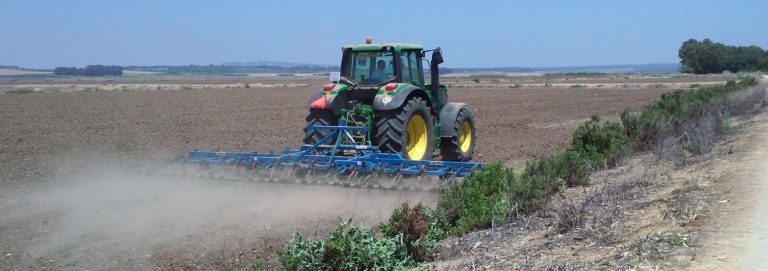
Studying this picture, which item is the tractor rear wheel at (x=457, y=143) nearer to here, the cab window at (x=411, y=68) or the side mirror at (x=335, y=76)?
the cab window at (x=411, y=68)

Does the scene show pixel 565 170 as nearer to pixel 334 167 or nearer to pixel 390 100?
pixel 390 100

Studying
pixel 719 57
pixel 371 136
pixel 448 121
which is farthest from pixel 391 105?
pixel 719 57

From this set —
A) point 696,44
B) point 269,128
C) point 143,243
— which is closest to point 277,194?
point 143,243

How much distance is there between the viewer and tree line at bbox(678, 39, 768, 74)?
91312 millimetres

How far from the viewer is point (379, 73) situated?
1062 cm

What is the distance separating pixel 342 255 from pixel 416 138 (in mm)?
5661

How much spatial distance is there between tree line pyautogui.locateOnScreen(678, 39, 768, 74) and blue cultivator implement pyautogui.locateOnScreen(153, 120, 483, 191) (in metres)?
92.5

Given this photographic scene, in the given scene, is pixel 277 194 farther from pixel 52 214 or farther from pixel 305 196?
pixel 52 214

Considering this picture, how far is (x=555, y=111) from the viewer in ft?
89.8

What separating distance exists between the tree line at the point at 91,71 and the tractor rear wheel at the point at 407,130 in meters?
135

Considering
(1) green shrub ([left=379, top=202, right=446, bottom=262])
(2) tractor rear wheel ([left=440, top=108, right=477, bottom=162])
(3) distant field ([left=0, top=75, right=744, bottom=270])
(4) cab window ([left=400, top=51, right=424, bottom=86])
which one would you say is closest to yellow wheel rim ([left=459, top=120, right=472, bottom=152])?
Answer: (2) tractor rear wheel ([left=440, top=108, right=477, bottom=162])

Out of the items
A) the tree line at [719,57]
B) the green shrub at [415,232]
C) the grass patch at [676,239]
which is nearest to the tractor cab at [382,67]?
the green shrub at [415,232]

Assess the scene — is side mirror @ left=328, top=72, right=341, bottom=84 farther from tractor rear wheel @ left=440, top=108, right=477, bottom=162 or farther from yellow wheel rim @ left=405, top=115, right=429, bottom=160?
tractor rear wheel @ left=440, top=108, right=477, bottom=162

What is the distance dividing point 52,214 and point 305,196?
9.61ft
